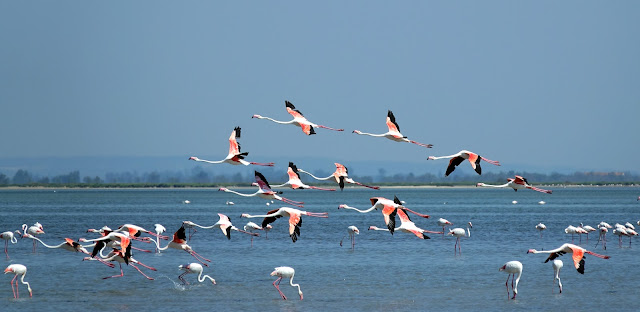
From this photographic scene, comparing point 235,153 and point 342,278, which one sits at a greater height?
point 235,153

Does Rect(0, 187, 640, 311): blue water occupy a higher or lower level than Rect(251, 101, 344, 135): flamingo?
lower

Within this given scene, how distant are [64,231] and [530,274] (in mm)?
20979

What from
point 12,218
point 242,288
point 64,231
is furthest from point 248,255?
point 12,218

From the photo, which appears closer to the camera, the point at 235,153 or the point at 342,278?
the point at 235,153

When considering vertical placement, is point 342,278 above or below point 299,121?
below

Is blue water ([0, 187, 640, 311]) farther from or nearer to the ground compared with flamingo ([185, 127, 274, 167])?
nearer to the ground

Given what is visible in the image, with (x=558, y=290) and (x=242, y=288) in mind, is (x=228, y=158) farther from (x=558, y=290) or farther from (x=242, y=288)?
(x=558, y=290)

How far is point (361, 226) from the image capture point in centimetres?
4188

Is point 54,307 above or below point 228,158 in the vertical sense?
below

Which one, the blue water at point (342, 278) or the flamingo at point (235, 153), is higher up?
the flamingo at point (235, 153)

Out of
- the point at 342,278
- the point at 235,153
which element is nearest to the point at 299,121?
the point at 235,153

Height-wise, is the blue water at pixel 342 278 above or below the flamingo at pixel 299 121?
below

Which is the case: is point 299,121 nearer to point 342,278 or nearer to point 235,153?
point 235,153

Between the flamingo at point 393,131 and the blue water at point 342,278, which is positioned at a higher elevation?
the flamingo at point 393,131
